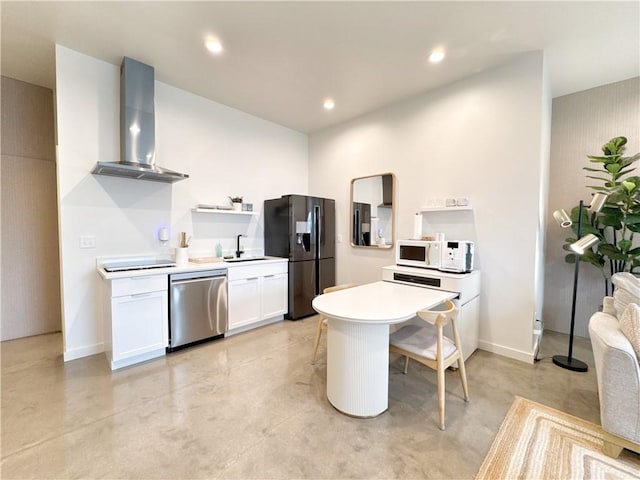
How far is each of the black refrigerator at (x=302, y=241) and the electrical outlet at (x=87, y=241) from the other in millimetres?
2137

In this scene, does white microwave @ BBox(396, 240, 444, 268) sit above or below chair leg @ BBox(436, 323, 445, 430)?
above

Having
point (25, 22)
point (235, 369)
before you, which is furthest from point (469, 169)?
point (25, 22)

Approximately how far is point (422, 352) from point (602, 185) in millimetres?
3226

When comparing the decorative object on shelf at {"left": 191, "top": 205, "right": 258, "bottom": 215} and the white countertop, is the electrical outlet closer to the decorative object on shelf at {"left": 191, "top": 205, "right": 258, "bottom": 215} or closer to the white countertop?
the white countertop

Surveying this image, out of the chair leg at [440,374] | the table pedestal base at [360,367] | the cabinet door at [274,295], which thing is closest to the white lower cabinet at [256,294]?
the cabinet door at [274,295]

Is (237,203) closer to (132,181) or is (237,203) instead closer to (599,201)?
(132,181)

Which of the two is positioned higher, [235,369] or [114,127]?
[114,127]

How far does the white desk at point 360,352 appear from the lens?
183 centimetres

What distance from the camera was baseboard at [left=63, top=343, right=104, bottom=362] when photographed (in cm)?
271

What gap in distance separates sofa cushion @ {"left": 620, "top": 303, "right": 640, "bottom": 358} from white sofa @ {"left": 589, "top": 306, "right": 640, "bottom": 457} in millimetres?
35

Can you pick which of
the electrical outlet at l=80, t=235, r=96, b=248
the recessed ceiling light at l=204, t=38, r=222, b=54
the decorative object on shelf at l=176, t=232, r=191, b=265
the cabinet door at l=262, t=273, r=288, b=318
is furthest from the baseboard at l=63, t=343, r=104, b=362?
the recessed ceiling light at l=204, t=38, r=222, b=54

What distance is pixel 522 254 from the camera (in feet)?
9.06

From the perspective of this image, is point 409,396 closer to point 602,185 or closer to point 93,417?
point 93,417

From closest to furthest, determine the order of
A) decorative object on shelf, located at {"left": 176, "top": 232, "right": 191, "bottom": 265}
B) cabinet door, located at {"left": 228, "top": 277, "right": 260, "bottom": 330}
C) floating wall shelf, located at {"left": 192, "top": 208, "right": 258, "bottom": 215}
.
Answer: decorative object on shelf, located at {"left": 176, "top": 232, "right": 191, "bottom": 265} → cabinet door, located at {"left": 228, "top": 277, "right": 260, "bottom": 330} → floating wall shelf, located at {"left": 192, "top": 208, "right": 258, "bottom": 215}
